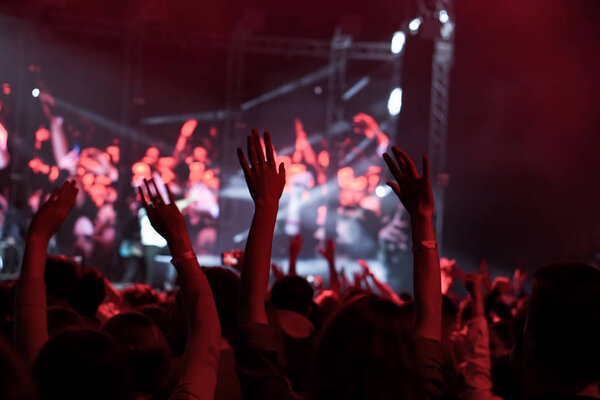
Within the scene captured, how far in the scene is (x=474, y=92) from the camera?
11297 millimetres

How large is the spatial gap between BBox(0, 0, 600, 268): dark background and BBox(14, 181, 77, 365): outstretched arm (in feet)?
26.9

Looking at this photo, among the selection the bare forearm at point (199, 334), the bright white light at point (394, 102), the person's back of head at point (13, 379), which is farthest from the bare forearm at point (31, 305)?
the bright white light at point (394, 102)

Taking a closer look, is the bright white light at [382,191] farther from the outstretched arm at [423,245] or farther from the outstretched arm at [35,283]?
the outstretched arm at [35,283]

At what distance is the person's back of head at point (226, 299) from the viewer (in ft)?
6.15

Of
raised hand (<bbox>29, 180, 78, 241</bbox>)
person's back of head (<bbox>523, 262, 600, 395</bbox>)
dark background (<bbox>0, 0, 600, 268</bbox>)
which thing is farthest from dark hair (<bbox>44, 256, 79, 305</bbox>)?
dark background (<bbox>0, 0, 600, 268</bbox>)

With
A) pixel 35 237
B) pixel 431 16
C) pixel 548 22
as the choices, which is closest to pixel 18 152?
pixel 431 16

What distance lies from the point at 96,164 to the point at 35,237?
35.4 feet

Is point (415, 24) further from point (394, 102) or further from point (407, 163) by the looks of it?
point (407, 163)

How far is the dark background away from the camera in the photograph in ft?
32.7

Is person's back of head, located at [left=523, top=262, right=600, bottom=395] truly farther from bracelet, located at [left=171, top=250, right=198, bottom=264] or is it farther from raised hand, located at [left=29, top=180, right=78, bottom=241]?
raised hand, located at [left=29, top=180, right=78, bottom=241]

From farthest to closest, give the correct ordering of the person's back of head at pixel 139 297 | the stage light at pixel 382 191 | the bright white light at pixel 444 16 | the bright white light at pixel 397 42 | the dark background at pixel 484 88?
the stage light at pixel 382 191, the bright white light at pixel 397 42, the dark background at pixel 484 88, the bright white light at pixel 444 16, the person's back of head at pixel 139 297

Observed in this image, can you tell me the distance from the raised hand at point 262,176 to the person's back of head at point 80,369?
527mm

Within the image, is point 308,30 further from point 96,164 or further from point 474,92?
point 96,164

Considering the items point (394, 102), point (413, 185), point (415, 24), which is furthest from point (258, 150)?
point (394, 102)
